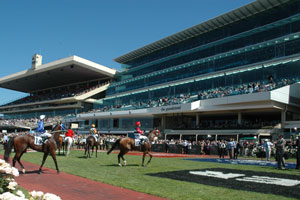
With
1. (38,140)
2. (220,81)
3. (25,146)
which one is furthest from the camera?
(220,81)

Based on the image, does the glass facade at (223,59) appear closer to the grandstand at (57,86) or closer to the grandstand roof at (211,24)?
the grandstand roof at (211,24)

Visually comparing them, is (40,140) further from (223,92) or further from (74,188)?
(223,92)

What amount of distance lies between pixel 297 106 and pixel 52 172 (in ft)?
92.3

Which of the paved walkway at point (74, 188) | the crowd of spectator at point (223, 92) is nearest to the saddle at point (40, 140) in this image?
the paved walkway at point (74, 188)

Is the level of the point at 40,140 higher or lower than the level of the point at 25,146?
higher

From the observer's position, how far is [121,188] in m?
7.53

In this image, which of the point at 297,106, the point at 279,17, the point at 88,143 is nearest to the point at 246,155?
the point at 297,106

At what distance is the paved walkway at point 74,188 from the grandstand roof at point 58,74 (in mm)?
48974

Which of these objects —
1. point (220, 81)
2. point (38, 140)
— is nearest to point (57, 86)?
point (220, 81)

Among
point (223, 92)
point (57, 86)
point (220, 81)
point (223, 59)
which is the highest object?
point (57, 86)

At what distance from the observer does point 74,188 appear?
746 centimetres

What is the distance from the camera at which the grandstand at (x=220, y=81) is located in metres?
29.7

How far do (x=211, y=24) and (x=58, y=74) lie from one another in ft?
126

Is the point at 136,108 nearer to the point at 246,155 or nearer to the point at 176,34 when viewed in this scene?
the point at 176,34
